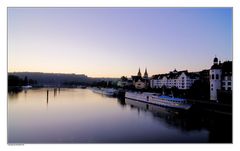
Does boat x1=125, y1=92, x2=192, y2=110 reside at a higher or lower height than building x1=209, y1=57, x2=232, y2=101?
lower

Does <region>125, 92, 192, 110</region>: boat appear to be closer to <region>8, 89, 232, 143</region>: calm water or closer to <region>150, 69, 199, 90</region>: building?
<region>150, 69, 199, 90</region>: building

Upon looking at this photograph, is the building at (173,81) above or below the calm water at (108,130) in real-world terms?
above

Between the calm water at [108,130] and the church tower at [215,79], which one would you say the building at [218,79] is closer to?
the church tower at [215,79]

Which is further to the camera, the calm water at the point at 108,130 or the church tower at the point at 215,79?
the church tower at the point at 215,79

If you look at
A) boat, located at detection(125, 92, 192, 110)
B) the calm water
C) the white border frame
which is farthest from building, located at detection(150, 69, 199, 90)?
the white border frame

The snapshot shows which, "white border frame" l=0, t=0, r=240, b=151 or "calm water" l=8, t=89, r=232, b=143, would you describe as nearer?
"white border frame" l=0, t=0, r=240, b=151

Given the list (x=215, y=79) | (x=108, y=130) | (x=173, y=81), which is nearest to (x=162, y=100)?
(x=173, y=81)
